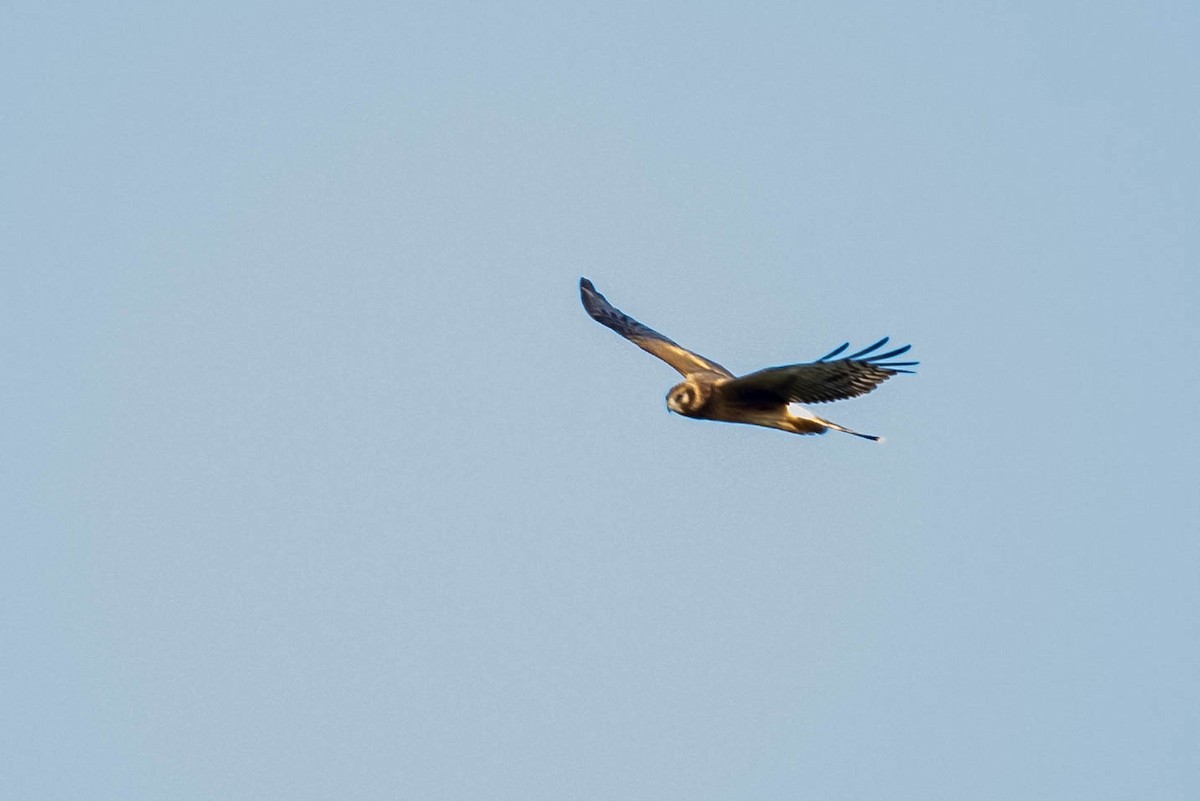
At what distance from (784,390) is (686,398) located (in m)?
0.93

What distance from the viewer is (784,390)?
44.7 ft

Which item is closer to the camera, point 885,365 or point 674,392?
point 885,365

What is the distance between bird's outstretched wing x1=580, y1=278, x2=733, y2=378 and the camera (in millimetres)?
15825

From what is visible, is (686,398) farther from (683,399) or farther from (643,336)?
(643,336)

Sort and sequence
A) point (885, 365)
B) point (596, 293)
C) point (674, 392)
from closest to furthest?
point (885, 365) < point (674, 392) < point (596, 293)

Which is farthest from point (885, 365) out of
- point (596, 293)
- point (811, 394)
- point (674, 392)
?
point (596, 293)

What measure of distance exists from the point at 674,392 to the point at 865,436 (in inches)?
58.6

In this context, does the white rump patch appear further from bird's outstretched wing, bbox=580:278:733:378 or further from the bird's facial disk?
bird's outstretched wing, bbox=580:278:733:378

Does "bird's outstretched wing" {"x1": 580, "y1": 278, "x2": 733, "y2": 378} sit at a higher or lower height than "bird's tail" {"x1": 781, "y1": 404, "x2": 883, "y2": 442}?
higher

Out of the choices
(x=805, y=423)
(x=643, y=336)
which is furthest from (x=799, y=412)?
(x=643, y=336)

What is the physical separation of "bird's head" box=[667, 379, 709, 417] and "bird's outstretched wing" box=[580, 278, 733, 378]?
96cm

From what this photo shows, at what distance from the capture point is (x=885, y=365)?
43.1ft

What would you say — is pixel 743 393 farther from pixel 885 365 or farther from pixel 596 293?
pixel 596 293

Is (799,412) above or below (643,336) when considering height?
below
